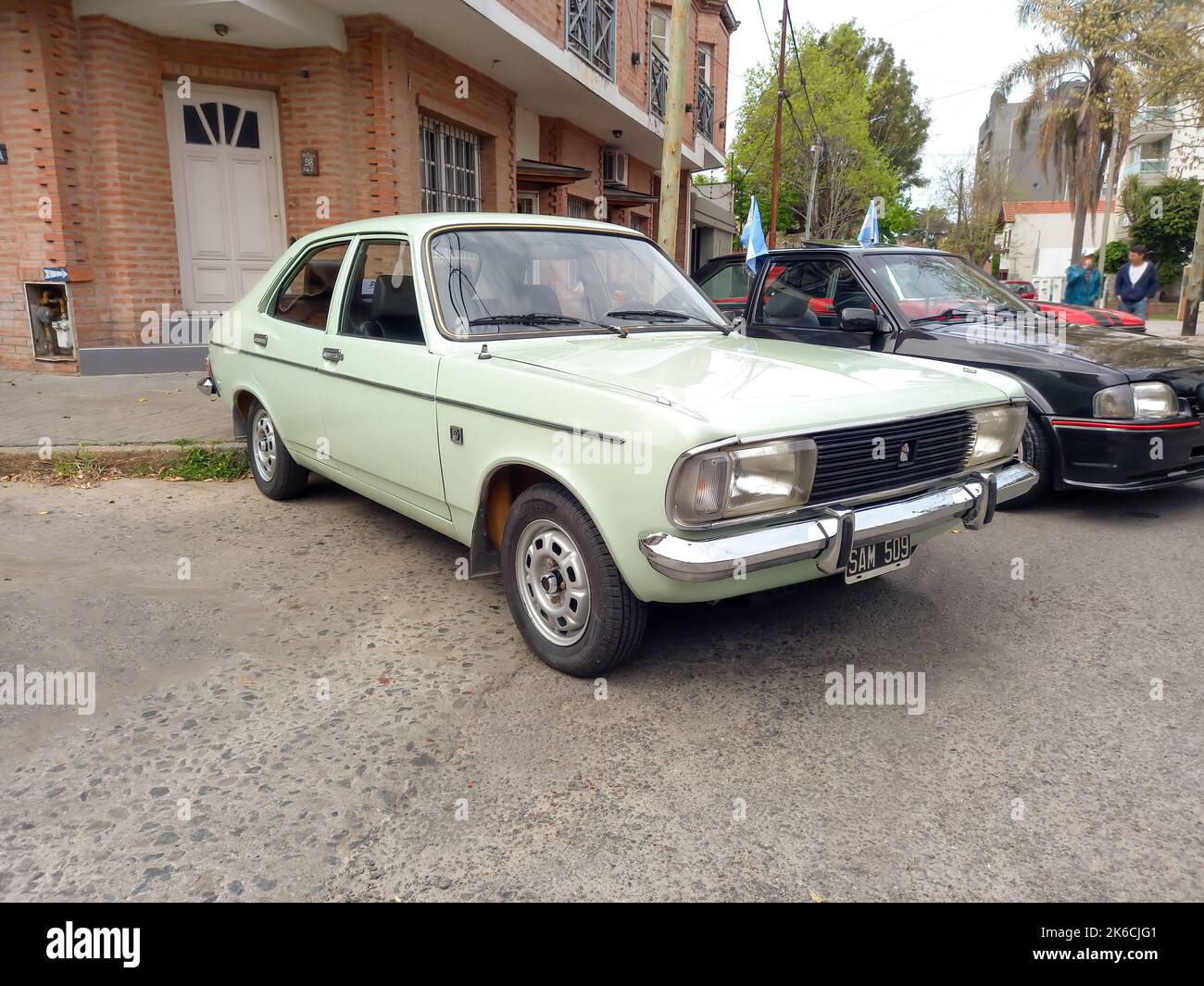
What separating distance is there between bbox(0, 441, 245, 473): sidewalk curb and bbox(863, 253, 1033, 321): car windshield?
4.79 m

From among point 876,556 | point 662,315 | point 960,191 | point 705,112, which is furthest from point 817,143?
point 876,556

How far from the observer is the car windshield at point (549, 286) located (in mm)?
3852

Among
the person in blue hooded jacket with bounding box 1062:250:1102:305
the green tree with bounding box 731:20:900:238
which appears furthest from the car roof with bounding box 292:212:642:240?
the green tree with bounding box 731:20:900:238

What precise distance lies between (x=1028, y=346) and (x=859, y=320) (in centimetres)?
104

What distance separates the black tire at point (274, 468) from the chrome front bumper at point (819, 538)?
10.9ft

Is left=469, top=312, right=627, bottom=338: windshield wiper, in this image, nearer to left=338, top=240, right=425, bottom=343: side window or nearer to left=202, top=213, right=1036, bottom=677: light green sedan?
left=202, top=213, right=1036, bottom=677: light green sedan

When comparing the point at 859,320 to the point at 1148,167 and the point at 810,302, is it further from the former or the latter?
the point at 1148,167

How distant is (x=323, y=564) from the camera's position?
14.8 ft

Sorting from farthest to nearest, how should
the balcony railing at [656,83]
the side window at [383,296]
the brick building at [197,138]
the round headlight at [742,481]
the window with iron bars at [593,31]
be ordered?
the balcony railing at [656,83] → the window with iron bars at [593,31] → the brick building at [197,138] → the side window at [383,296] → the round headlight at [742,481]

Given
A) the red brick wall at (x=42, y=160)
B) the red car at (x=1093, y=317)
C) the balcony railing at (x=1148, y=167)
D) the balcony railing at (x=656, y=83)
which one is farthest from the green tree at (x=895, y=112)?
the red brick wall at (x=42, y=160)

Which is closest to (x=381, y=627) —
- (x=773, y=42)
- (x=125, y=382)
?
(x=125, y=382)

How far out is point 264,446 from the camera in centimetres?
558

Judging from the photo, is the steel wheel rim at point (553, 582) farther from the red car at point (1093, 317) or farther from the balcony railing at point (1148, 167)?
the balcony railing at point (1148, 167)
